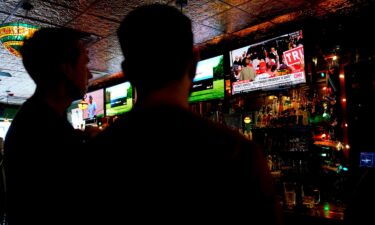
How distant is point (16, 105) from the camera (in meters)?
14.4

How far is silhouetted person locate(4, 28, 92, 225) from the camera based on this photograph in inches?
50.6

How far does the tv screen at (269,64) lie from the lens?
4410 mm

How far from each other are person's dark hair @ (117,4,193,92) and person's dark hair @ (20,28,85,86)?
0.98 meters

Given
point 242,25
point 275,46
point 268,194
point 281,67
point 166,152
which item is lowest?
point 268,194

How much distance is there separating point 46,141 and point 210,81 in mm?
4361

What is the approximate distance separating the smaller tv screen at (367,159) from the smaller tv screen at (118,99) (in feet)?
15.7

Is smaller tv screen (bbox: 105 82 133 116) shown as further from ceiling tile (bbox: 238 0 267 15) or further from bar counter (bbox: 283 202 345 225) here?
bar counter (bbox: 283 202 345 225)

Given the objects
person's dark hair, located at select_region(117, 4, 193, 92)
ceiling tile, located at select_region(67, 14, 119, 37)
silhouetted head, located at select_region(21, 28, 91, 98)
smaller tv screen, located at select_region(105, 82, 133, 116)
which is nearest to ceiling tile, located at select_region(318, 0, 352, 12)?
ceiling tile, located at select_region(67, 14, 119, 37)

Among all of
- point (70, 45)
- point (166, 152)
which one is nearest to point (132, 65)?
point (166, 152)

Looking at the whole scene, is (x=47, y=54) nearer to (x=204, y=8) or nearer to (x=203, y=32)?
(x=204, y=8)

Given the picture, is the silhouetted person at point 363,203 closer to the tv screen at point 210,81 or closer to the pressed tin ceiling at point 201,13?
the pressed tin ceiling at point 201,13

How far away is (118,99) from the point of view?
774 centimetres

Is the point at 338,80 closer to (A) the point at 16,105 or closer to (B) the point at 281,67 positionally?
(B) the point at 281,67

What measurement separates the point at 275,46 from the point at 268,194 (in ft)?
13.9
